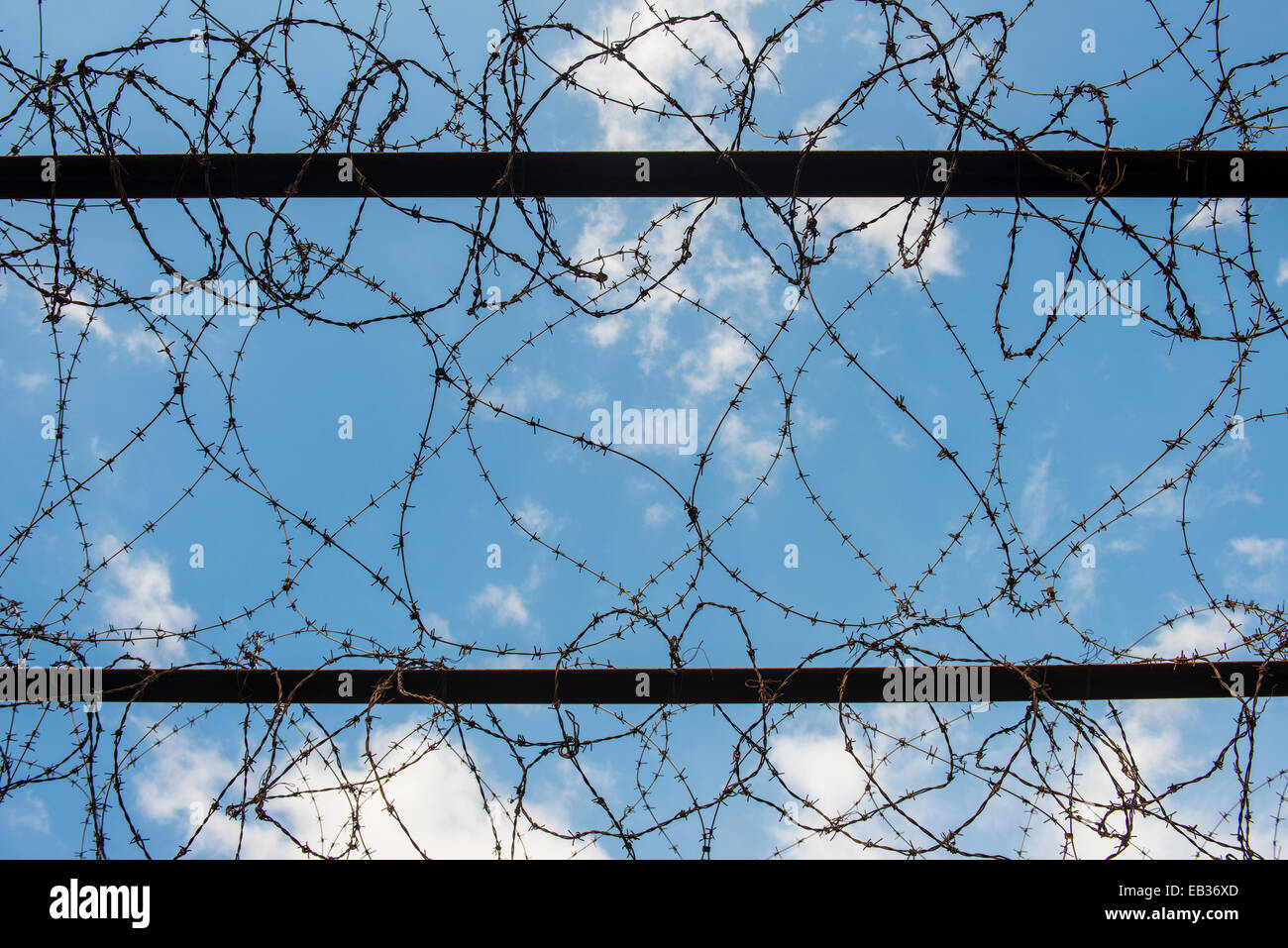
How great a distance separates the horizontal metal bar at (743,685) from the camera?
2.34 meters

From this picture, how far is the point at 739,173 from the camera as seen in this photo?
215cm

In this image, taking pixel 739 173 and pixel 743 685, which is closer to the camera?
pixel 739 173

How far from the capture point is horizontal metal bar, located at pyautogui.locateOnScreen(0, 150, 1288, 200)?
2152 millimetres

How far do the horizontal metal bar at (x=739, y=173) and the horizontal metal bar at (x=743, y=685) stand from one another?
61.2 inches

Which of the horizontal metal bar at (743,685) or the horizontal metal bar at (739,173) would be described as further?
the horizontal metal bar at (743,685)

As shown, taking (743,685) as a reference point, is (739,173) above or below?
above

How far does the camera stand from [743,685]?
2.35 meters

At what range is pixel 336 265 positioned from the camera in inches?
86.9

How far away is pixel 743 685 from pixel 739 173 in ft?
5.42

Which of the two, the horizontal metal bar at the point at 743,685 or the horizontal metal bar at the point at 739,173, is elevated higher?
the horizontal metal bar at the point at 739,173

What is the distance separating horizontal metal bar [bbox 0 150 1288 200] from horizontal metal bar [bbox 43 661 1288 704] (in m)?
1.55

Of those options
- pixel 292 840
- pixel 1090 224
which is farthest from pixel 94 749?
pixel 1090 224
